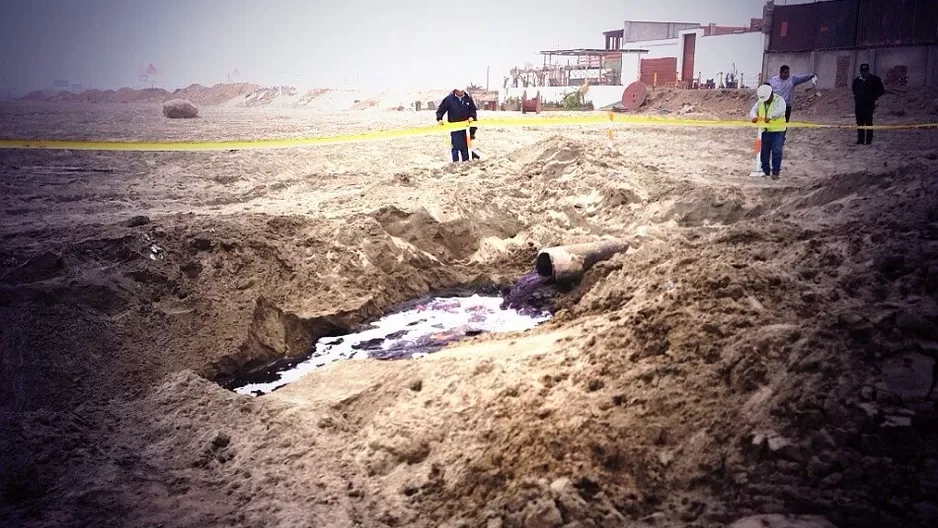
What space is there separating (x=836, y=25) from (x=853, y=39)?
2.41 feet

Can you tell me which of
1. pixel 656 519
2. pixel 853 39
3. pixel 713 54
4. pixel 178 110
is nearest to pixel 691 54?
pixel 713 54

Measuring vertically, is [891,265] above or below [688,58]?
below

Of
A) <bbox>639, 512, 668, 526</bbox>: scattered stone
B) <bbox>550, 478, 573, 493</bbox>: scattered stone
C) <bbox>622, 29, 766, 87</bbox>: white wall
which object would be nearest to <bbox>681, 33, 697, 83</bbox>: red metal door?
<bbox>622, 29, 766, 87</bbox>: white wall

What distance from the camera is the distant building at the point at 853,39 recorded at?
17875mm

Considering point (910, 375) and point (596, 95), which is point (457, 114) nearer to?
point (910, 375)

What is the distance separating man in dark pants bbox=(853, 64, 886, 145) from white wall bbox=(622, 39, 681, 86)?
16.2m

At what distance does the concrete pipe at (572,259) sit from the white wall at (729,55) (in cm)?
1907

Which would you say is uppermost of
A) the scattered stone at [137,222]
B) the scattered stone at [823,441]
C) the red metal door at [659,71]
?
the red metal door at [659,71]

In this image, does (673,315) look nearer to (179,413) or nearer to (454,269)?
(179,413)

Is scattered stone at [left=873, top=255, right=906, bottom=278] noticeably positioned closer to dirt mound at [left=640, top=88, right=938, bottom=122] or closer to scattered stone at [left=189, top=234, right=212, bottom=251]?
scattered stone at [left=189, top=234, right=212, bottom=251]

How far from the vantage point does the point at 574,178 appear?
878 centimetres

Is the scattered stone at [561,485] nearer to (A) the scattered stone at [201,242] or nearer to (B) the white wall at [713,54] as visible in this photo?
(A) the scattered stone at [201,242]

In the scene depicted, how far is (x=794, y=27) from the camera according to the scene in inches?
830

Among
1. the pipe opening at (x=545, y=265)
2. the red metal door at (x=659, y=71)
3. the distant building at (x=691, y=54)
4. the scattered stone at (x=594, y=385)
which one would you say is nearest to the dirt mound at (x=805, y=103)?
the distant building at (x=691, y=54)
